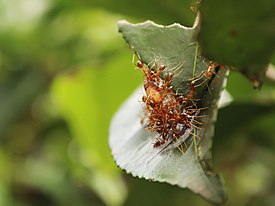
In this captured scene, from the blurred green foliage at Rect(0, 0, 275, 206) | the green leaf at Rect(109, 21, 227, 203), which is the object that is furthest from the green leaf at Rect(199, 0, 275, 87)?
the blurred green foliage at Rect(0, 0, 275, 206)

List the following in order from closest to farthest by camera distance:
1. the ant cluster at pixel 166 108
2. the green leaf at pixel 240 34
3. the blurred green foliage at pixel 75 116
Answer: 1. the green leaf at pixel 240 34
2. the ant cluster at pixel 166 108
3. the blurred green foliage at pixel 75 116

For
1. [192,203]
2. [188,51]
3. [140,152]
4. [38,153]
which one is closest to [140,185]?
[192,203]

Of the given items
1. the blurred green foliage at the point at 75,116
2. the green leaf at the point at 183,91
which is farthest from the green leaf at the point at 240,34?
the blurred green foliage at the point at 75,116

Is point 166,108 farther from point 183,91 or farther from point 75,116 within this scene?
point 75,116

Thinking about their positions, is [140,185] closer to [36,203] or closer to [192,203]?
[192,203]

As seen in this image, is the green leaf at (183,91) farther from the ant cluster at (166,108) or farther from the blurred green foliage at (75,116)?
the blurred green foliage at (75,116)

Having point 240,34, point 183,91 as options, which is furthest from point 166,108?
point 240,34

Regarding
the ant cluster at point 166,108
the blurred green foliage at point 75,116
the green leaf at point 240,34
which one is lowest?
the blurred green foliage at point 75,116

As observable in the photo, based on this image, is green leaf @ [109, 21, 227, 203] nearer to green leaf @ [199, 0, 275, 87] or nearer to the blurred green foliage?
green leaf @ [199, 0, 275, 87]
